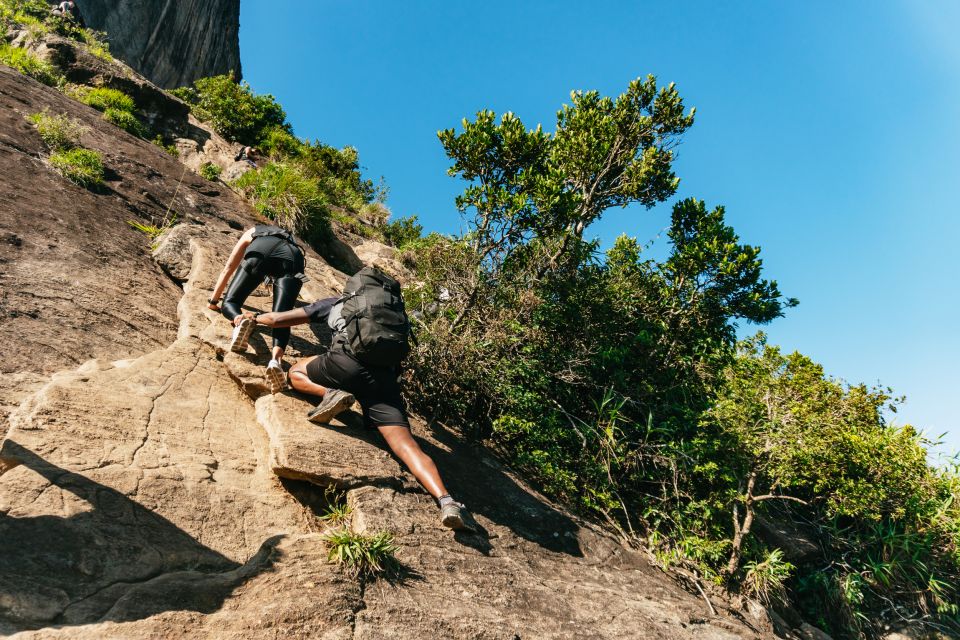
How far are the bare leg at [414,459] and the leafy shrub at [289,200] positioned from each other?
7.65 meters

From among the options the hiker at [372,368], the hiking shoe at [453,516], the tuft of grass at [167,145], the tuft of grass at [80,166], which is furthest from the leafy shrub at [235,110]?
the hiking shoe at [453,516]

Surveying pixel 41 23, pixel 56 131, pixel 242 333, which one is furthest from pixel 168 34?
pixel 242 333

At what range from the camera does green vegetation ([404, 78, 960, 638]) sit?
7793mm

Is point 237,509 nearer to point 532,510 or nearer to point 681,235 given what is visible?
point 532,510

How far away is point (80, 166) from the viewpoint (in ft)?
27.0

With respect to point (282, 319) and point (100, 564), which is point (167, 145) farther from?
point (100, 564)

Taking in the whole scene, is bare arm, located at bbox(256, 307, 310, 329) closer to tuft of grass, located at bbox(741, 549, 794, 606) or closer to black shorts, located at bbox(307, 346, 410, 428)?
black shorts, located at bbox(307, 346, 410, 428)

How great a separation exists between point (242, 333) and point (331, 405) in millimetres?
1420

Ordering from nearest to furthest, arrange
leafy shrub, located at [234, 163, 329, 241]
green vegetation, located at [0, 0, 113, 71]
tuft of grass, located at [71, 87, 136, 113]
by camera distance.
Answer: leafy shrub, located at [234, 163, 329, 241] → tuft of grass, located at [71, 87, 136, 113] → green vegetation, located at [0, 0, 113, 71]

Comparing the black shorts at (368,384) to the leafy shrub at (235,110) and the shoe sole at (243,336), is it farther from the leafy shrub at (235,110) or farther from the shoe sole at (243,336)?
the leafy shrub at (235,110)

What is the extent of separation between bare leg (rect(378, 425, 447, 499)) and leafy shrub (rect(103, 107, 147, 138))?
11040 millimetres

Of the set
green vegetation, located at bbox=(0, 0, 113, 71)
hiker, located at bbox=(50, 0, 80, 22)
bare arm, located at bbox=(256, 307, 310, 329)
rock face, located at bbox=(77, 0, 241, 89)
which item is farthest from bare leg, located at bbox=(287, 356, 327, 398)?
rock face, located at bbox=(77, 0, 241, 89)

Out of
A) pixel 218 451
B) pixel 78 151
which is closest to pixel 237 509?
pixel 218 451

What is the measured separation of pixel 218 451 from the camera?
4.66 metres
